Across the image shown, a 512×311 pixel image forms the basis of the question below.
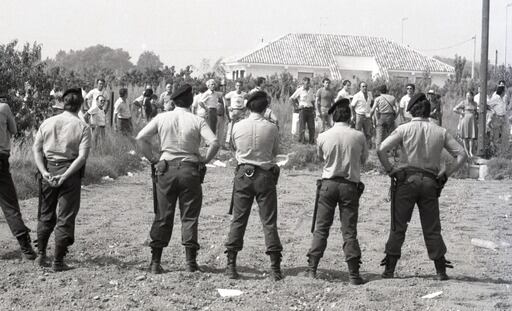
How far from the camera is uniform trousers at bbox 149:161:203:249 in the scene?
26.7ft

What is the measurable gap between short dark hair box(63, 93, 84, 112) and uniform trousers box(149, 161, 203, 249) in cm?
113

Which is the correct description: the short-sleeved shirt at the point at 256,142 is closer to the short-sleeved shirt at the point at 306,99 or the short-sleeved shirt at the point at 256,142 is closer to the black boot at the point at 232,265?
the black boot at the point at 232,265

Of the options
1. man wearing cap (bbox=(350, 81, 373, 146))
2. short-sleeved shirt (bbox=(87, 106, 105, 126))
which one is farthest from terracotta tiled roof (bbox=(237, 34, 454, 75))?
short-sleeved shirt (bbox=(87, 106, 105, 126))

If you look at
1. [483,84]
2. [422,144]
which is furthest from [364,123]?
[422,144]

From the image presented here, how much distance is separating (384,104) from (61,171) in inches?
456

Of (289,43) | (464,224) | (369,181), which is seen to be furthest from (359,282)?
(289,43)

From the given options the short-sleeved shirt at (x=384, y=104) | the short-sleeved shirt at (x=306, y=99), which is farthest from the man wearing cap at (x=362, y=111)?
the short-sleeved shirt at (x=306, y=99)

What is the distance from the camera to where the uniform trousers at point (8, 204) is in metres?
8.80

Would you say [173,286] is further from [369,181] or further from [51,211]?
[369,181]

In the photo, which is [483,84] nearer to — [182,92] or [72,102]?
[182,92]

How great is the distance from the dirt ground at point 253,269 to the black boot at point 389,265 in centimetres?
17

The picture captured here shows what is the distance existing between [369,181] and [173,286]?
10399 millimetres

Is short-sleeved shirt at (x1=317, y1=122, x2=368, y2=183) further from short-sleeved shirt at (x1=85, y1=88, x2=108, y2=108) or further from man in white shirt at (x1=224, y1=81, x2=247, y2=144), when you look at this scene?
man in white shirt at (x1=224, y1=81, x2=247, y2=144)

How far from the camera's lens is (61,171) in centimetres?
833
